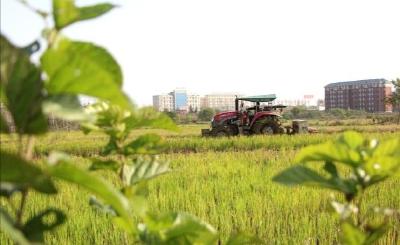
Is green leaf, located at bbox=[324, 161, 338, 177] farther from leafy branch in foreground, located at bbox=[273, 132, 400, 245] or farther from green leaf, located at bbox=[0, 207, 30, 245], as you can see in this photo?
green leaf, located at bbox=[0, 207, 30, 245]

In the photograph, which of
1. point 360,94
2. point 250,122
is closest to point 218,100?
point 360,94

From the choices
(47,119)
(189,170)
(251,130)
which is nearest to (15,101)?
(47,119)

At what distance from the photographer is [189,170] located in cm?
498

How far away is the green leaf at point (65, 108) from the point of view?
28 centimetres

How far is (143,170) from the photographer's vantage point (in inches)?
20.7

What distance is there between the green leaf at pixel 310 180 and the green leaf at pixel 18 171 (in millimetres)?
214

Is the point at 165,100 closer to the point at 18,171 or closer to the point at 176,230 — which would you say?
the point at 176,230

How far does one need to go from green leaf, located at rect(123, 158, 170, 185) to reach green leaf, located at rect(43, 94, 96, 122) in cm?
23

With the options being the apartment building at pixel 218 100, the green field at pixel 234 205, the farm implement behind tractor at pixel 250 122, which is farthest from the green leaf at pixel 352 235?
the apartment building at pixel 218 100

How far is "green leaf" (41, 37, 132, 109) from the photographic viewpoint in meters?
0.28

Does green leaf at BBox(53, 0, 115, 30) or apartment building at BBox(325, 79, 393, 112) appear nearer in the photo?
green leaf at BBox(53, 0, 115, 30)

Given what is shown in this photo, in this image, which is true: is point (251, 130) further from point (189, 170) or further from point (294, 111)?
point (294, 111)

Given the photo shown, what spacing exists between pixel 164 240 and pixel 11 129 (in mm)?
183

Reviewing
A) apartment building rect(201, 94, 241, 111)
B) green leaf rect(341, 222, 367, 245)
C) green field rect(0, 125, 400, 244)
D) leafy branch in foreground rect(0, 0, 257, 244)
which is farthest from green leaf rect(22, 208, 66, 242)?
apartment building rect(201, 94, 241, 111)
